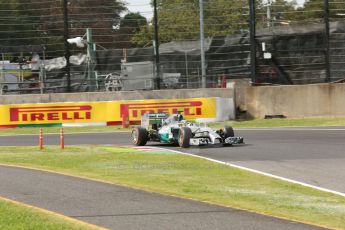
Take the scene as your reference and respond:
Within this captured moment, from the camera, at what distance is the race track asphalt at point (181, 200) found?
8.35 m

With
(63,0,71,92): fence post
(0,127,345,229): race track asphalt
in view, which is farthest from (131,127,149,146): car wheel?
(63,0,71,92): fence post

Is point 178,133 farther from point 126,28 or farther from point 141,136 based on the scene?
point 126,28

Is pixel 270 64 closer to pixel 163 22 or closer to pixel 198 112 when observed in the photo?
pixel 198 112

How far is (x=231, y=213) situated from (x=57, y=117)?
21.8 m

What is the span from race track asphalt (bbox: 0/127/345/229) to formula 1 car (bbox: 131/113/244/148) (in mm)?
449

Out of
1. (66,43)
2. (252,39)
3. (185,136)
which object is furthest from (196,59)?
(185,136)

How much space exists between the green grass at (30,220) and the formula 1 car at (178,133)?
10208 mm

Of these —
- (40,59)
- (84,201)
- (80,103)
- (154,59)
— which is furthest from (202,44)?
(84,201)

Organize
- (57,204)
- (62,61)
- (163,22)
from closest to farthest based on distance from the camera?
1. (57,204)
2. (62,61)
3. (163,22)

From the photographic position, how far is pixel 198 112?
29.4m

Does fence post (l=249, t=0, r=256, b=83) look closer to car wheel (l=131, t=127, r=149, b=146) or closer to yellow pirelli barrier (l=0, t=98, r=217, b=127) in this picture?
yellow pirelli barrier (l=0, t=98, r=217, b=127)

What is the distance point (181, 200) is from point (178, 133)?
31.7 feet

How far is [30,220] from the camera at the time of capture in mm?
8180

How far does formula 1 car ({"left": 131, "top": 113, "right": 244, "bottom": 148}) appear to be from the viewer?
19062 millimetres
